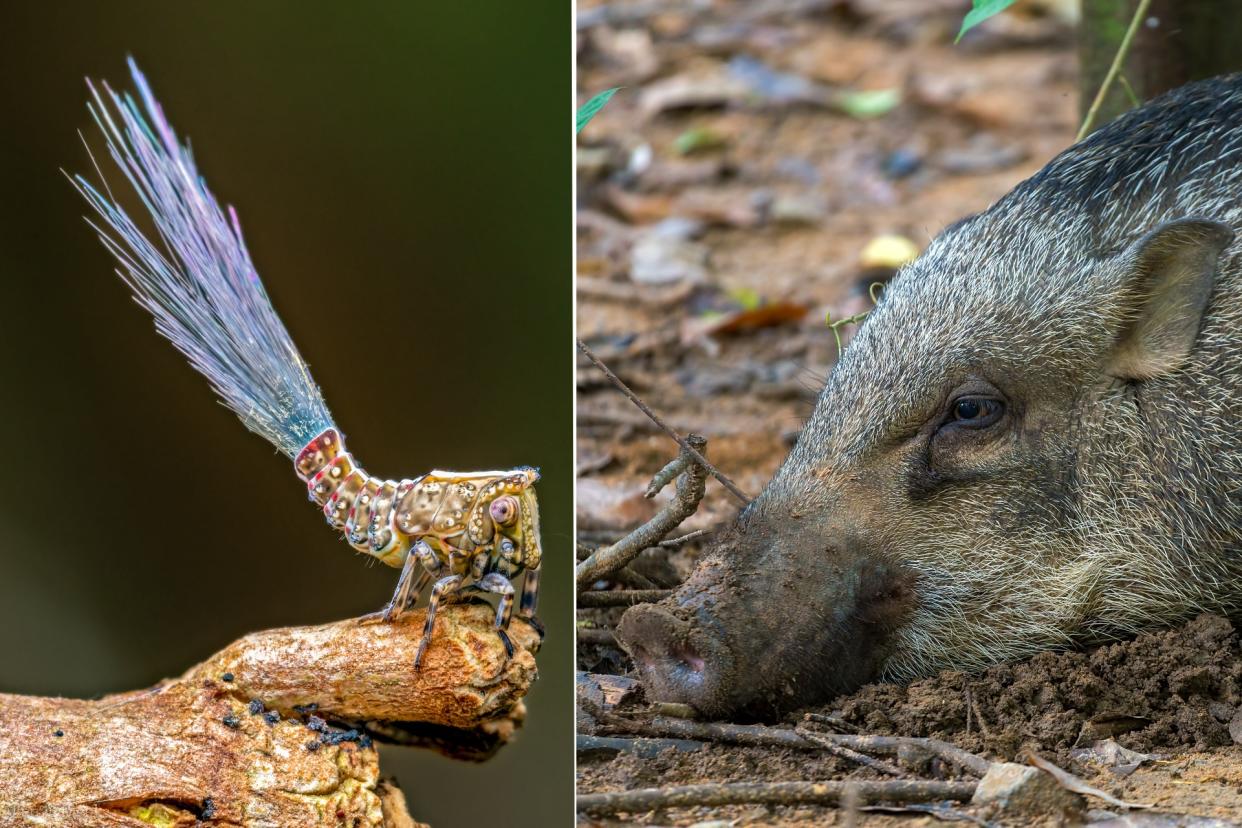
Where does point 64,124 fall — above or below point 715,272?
below

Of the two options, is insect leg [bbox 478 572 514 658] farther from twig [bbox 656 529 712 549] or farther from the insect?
twig [bbox 656 529 712 549]

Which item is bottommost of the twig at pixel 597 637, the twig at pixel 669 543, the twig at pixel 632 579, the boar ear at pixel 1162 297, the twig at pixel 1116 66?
the twig at pixel 597 637

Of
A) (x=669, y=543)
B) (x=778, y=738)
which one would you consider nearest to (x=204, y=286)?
(x=669, y=543)

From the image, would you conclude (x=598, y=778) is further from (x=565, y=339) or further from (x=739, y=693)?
(x=565, y=339)

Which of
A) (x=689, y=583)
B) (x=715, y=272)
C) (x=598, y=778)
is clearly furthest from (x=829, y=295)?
(x=598, y=778)

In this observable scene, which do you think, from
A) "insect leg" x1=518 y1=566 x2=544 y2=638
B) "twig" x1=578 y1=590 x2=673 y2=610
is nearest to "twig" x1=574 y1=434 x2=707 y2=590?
"twig" x1=578 y1=590 x2=673 y2=610

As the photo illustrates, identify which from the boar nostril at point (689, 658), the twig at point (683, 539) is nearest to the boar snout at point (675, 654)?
the boar nostril at point (689, 658)

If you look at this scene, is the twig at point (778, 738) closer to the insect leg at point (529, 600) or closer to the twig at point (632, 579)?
the insect leg at point (529, 600)
